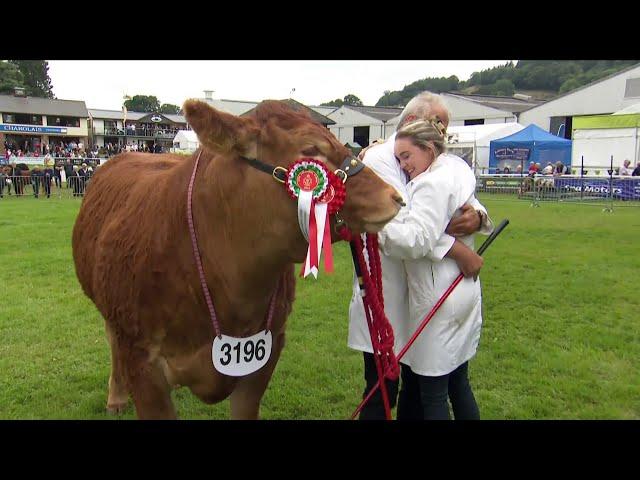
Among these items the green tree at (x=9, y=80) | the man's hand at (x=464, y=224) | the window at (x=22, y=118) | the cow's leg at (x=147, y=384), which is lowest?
the cow's leg at (x=147, y=384)

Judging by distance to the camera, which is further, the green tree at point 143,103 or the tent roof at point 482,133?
the green tree at point 143,103

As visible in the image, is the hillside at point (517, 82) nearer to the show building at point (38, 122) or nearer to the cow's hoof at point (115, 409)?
the show building at point (38, 122)

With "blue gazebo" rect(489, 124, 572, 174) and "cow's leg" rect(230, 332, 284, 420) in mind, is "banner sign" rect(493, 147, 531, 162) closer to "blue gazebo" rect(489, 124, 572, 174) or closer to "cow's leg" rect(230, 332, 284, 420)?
"blue gazebo" rect(489, 124, 572, 174)

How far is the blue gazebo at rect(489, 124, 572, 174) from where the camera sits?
2648cm

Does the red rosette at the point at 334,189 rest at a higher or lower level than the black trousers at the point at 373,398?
higher

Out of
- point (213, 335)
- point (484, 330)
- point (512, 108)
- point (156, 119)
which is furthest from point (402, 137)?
point (156, 119)

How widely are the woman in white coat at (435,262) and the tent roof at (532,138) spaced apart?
25.8m

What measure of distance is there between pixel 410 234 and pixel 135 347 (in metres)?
1.55

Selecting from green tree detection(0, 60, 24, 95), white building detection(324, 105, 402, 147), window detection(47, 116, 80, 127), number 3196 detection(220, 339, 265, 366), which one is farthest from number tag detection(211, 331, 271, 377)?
green tree detection(0, 60, 24, 95)

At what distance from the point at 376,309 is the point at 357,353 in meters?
2.61

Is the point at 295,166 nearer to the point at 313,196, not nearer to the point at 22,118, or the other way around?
the point at 313,196

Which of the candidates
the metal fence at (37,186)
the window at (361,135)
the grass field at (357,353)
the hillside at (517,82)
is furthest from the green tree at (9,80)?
the grass field at (357,353)

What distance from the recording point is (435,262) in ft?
9.42

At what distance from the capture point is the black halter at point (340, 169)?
2.35m
